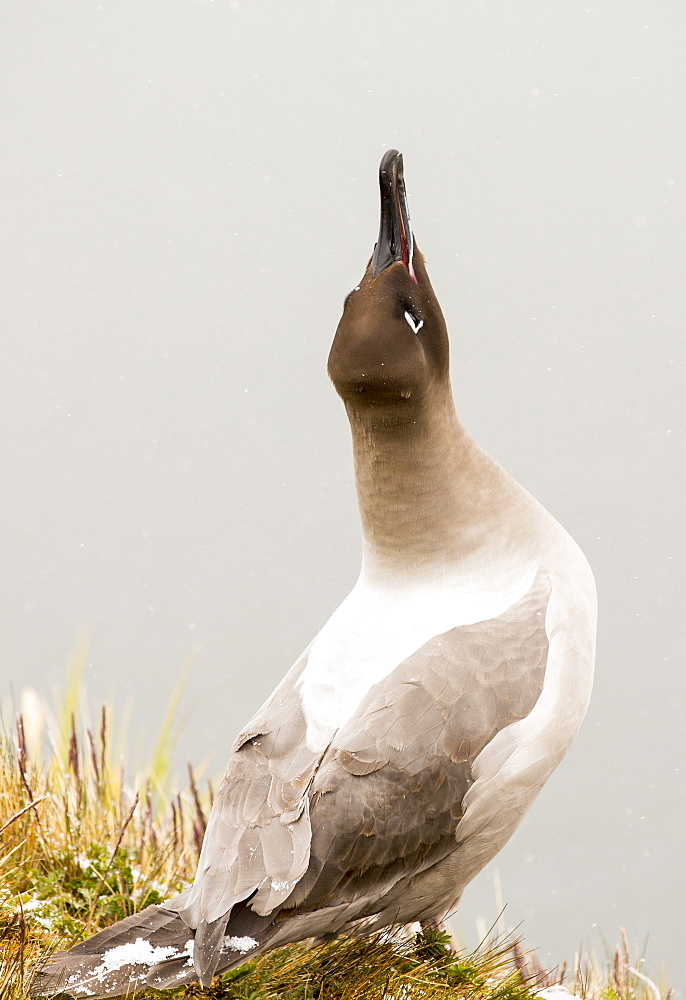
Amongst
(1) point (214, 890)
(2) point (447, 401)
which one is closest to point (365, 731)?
(1) point (214, 890)

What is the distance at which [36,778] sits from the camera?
382cm

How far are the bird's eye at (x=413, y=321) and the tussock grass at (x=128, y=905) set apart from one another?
4.97ft

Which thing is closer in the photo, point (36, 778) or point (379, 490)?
point (379, 490)

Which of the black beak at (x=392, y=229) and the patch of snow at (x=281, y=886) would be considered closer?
the patch of snow at (x=281, y=886)

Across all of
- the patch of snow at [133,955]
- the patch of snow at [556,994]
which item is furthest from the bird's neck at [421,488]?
the patch of snow at [556,994]

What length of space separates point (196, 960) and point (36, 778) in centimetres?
177

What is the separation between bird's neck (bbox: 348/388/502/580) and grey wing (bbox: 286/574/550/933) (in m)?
0.33

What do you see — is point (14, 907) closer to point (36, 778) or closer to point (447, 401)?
point (36, 778)

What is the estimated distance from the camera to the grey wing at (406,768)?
94.2 inches

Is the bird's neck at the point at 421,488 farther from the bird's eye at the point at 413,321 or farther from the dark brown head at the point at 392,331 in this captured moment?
the bird's eye at the point at 413,321

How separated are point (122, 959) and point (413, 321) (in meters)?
1.76

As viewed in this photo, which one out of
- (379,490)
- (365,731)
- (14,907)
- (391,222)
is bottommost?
(14,907)

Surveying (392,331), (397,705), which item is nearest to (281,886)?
(397,705)

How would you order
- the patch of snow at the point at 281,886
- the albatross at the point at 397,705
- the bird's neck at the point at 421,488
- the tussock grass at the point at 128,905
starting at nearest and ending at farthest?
the patch of snow at the point at 281,886
the albatross at the point at 397,705
the tussock grass at the point at 128,905
the bird's neck at the point at 421,488
